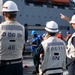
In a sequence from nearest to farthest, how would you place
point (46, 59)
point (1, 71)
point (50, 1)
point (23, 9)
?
1. point (1, 71)
2. point (46, 59)
3. point (23, 9)
4. point (50, 1)

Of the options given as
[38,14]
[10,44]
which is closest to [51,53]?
[10,44]

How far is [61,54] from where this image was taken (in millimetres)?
4773

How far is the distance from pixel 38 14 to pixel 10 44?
80.4 ft

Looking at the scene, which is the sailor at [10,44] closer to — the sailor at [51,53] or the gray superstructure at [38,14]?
the sailor at [51,53]

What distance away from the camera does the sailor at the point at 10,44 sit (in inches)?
166

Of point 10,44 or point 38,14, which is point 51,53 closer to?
point 10,44

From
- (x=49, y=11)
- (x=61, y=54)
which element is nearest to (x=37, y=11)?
(x=49, y=11)

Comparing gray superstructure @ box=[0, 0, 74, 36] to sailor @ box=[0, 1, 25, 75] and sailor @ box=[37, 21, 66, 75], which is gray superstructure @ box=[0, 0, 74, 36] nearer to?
sailor @ box=[37, 21, 66, 75]

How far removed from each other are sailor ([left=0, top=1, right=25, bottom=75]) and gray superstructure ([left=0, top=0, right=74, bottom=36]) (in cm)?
2122

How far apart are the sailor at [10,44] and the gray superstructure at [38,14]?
69.6 feet

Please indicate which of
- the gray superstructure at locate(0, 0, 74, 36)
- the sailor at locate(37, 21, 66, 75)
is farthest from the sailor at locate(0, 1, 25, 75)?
the gray superstructure at locate(0, 0, 74, 36)

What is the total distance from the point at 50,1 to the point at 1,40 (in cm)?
2567

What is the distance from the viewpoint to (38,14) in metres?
28.7

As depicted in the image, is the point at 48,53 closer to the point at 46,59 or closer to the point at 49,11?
the point at 46,59
